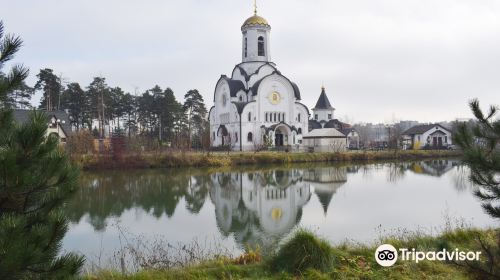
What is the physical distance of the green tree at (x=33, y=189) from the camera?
252cm

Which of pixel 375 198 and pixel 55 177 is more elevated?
pixel 55 177

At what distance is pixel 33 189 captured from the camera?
2.82 m

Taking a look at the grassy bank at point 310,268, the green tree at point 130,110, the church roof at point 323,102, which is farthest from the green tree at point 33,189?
the church roof at point 323,102

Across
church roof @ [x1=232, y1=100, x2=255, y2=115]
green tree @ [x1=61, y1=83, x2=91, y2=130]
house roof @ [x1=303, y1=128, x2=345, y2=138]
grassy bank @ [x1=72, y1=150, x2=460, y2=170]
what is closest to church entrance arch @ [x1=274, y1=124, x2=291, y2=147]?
house roof @ [x1=303, y1=128, x2=345, y2=138]

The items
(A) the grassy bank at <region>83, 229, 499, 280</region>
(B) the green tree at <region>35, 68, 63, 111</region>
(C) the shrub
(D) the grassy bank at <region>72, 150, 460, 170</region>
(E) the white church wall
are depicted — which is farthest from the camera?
(E) the white church wall

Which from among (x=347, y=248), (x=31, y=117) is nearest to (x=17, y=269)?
(x=31, y=117)

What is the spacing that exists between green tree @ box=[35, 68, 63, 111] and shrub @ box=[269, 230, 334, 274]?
41.3 metres

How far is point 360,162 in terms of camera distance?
3688 cm

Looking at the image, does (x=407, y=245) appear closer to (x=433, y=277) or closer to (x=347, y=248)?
(x=347, y=248)

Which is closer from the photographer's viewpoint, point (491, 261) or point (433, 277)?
point (491, 261)

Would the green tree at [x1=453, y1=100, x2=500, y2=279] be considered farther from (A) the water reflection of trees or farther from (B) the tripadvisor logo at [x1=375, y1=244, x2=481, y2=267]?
(A) the water reflection of trees

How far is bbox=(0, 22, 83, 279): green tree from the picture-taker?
8.26ft

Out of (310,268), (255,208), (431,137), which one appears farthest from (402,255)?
(431,137)

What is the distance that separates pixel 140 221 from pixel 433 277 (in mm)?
9432
